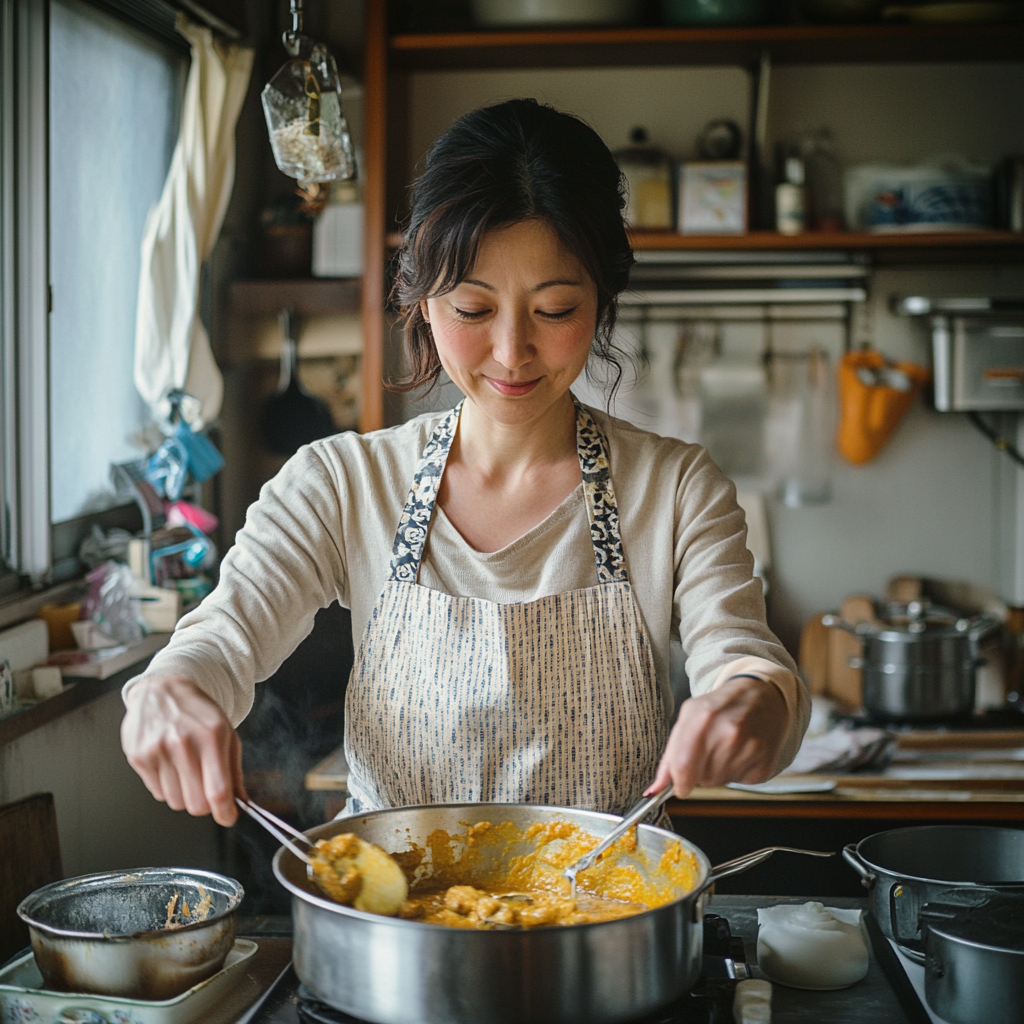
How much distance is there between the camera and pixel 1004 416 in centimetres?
323

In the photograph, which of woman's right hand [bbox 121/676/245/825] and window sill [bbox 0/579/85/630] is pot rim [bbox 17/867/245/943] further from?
window sill [bbox 0/579/85/630]

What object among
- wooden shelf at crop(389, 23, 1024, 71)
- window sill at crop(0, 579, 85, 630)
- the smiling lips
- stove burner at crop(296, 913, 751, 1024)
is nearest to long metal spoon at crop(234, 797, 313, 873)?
stove burner at crop(296, 913, 751, 1024)

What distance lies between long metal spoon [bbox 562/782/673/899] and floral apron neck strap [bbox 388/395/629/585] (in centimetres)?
42

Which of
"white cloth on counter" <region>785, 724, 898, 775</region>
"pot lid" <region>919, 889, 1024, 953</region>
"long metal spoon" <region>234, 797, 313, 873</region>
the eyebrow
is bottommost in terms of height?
"white cloth on counter" <region>785, 724, 898, 775</region>

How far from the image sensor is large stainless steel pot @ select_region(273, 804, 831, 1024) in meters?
0.90

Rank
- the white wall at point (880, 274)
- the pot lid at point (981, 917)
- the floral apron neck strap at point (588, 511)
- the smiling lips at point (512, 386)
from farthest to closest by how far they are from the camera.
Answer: the white wall at point (880, 274)
the floral apron neck strap at point (588, 511)
the smiling lips at point (512, 386)
the pot lid at point (981, 917)

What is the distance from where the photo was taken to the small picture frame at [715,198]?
300 cm

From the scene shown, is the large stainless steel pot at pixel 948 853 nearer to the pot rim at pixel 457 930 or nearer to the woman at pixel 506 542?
the woman at pixel 506 542

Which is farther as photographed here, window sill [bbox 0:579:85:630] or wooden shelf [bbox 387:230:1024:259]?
wooden shelf [bbox 387:230:1024:259]

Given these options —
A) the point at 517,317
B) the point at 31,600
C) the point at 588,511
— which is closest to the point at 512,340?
the point at 517,317

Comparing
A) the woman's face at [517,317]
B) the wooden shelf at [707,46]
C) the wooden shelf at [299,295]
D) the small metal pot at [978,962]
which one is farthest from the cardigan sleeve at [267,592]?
the wooden shelf at [707,46]

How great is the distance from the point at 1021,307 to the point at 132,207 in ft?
7.55

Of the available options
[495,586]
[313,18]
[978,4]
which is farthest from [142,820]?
[978,4]

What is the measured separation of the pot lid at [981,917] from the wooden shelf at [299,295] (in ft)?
7.44
